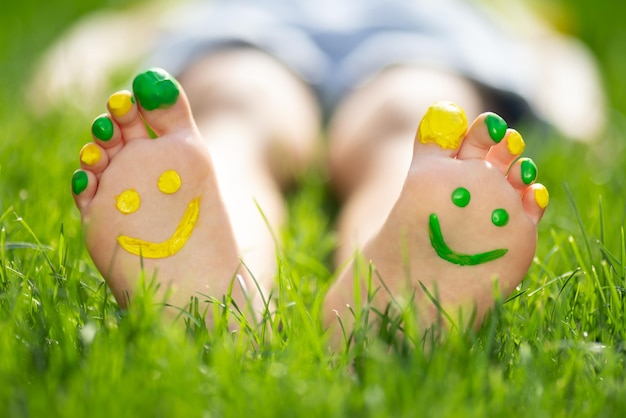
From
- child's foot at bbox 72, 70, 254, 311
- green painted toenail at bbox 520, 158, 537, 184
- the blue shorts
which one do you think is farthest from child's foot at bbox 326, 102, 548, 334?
the blue shorts

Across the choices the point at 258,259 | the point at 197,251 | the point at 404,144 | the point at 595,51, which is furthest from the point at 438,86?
the point at 595,51

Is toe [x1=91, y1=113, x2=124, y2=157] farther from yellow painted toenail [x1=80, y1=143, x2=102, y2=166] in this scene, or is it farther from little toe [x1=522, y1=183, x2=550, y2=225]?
little toe [x1=522, y1=183, x2=550, y2=225]

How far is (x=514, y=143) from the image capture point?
0.79 meters

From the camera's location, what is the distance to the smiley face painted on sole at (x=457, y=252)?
30.0 inches

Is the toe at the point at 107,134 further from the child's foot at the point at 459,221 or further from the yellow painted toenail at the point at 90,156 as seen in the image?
the child's foot at the point at 459,221

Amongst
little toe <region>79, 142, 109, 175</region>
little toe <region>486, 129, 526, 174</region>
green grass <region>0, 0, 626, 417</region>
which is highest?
little toe <region>79, 142, 109, 175</region>

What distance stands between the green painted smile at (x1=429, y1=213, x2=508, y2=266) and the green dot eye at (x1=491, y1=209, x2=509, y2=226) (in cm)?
3

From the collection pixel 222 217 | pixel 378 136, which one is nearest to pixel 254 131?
pixel 378 136

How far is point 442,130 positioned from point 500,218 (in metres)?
0.11

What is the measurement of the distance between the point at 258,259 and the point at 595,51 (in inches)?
73.0

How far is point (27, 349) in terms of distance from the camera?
68 cm

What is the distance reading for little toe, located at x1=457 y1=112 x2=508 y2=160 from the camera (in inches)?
30.5

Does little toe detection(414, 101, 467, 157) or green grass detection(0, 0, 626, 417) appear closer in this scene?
green grass detection(0, 0, 626, 417)

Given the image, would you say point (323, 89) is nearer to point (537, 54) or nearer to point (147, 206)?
point (537, 54)
